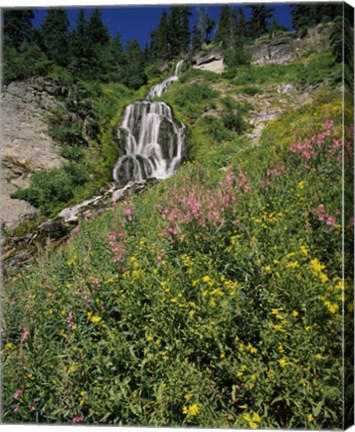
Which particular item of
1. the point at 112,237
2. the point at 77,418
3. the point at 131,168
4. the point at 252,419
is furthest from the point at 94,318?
the point at 131,168

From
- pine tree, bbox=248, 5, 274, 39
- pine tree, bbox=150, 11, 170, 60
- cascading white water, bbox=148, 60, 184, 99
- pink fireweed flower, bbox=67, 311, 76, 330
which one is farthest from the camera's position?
cascading white water, bbox=148, 60, 184, 99

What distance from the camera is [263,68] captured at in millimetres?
3459

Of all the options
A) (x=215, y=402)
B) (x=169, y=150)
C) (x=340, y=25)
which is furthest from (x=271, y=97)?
(x=215, y=402)

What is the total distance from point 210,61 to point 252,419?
297 cm

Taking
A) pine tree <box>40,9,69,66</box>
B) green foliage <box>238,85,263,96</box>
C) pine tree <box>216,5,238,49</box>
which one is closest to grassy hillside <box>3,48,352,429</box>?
green foliage <box>238,85,263,96</box>

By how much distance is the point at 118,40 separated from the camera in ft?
11.2

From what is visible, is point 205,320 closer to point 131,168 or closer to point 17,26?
point 131,168

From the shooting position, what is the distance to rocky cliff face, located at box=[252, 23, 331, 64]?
2.88m

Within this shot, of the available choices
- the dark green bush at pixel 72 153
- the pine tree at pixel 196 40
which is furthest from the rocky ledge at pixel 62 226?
the pine tree at pixel 196 40

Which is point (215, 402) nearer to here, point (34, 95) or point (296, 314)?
point (296, 314)

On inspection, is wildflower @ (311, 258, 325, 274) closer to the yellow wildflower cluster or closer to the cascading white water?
the yellow wildflower cluster

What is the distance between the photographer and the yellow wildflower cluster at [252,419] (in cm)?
224

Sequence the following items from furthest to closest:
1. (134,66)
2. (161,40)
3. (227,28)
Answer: (134,66), (161,40), (227,28)

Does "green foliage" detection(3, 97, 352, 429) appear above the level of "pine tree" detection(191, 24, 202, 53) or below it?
below
